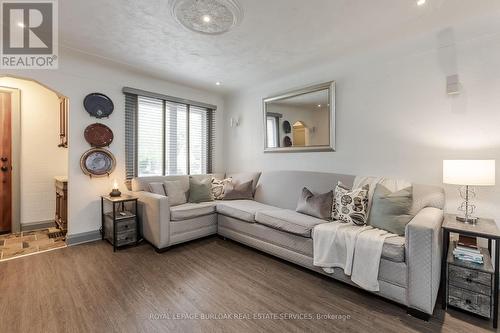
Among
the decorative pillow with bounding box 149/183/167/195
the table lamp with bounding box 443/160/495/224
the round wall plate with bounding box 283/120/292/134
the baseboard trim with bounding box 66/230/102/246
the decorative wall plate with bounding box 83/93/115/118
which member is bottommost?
the baseboard trim with bounding box 66/230/102/246

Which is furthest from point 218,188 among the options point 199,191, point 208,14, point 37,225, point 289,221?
point 37,225

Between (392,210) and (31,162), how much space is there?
5.06 meters

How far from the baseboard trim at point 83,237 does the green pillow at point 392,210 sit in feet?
11.4

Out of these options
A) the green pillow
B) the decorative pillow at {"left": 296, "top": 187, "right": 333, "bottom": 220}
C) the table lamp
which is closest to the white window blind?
the decorative pillow at {"left": 296, "top": 187, "right": 333, "bottom": 220}

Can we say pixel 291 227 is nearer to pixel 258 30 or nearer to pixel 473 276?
pixel 473 276

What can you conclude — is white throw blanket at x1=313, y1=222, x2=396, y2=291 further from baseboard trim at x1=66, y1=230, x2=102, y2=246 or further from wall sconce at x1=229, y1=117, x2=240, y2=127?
baseboard trim at x1=66, y1=230, x2=102, y2=246

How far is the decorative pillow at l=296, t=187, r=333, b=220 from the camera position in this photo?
258cm

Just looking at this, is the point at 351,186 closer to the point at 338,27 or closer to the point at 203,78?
the point at 338,27

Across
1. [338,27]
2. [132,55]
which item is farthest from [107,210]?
[338,27]

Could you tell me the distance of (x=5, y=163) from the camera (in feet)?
11.6

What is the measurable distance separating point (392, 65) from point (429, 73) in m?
0.38

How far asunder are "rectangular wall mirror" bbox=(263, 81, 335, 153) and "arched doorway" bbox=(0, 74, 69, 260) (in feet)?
9.96

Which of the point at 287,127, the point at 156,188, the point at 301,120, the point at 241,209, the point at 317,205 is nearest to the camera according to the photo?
the point at 317,205

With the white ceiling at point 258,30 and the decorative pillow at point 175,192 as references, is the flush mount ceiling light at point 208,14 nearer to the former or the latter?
the white ceiling at point 258,30
